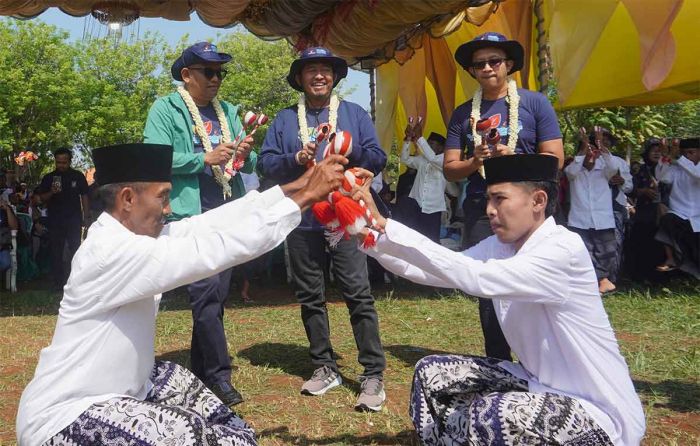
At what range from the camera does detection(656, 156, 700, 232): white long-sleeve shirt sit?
A: 28.1ft

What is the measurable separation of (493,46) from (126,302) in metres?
2.67

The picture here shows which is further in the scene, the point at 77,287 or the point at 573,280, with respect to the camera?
the point at 573,280

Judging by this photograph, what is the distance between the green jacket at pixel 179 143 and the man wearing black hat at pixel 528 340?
62.9 inches

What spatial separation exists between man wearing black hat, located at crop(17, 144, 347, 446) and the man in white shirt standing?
6434 millimetres

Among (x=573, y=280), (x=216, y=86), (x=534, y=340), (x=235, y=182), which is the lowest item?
(x=534, y=340)

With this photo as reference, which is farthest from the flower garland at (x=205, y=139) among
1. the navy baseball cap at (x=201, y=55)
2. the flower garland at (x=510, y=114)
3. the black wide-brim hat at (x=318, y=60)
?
the flower garland at (x=510, y=114)

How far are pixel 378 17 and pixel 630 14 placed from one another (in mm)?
2897

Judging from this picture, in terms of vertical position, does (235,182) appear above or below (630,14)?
below

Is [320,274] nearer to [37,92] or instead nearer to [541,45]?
[541,45]

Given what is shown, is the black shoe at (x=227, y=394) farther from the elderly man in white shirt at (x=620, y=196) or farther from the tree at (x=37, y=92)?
the tree at (x=37, y=92)

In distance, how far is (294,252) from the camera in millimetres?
4488

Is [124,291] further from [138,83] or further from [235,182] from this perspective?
[138,83]

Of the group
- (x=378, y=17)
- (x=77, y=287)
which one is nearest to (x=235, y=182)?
(x=77, y=287)

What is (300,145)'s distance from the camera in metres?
4.45
